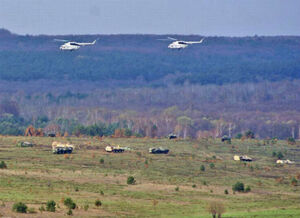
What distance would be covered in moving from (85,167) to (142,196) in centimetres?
2521

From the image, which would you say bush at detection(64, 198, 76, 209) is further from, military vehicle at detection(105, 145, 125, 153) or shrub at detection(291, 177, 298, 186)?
military vehicle at detection(105, 145, 125, 153)

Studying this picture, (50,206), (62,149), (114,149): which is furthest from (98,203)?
(114,149)

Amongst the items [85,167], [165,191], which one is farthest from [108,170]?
[165,191]

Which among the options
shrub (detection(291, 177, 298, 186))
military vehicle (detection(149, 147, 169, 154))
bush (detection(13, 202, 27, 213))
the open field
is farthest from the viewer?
military vehicle (detection(149, 147, 169, 154))

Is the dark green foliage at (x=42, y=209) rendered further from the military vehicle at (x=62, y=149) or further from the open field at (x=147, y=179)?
the military vehicle at (x=62, y=149)

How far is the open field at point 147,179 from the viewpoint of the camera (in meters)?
112

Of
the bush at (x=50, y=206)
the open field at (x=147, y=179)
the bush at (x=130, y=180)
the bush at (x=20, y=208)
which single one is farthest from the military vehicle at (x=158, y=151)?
the bush at (x=20, y=208)

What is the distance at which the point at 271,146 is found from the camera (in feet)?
623

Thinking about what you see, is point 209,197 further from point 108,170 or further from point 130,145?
point 130,145

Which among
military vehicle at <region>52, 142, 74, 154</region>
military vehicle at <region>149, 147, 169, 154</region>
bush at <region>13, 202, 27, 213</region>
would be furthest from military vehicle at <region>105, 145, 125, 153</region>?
bush at <region>13, 202, 27, 213</region>

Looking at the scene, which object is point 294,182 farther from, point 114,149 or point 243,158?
point 114,149

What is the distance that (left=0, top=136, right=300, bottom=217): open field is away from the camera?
112062mm

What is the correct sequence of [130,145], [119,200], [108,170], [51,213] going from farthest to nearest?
[130,145]
[108,170]
[119,200]
[51,213]

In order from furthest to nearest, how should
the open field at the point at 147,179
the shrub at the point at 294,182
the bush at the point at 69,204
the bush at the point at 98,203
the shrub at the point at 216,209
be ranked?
the shrub at the point at 294,182 → the open field at the point at 147,179 → the bush at the point at 98,203 → the shrub at the point at 216,209 → the bush at the point at 69,204
